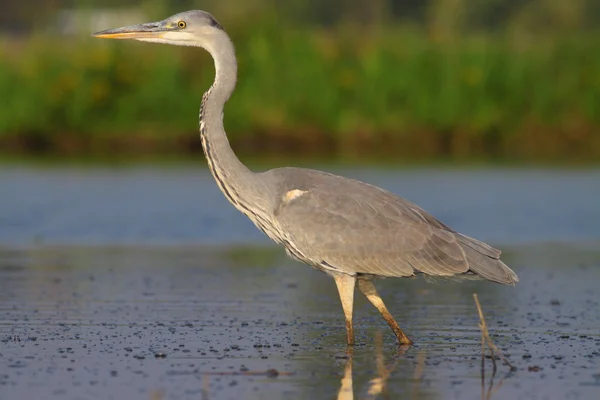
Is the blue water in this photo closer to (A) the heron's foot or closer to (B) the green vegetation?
(B) the green vegetation

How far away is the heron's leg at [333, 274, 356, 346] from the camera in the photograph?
31.5ft

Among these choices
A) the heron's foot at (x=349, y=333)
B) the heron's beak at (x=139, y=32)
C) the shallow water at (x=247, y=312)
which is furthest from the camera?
the heron's beak at (x=139, y=32)

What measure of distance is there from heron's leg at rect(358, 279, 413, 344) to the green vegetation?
17592 mm

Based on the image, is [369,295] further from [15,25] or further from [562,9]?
[15,25]

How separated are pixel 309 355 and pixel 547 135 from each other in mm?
20140

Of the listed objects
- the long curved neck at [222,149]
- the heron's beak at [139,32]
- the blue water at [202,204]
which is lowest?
the blue water at [202,204]

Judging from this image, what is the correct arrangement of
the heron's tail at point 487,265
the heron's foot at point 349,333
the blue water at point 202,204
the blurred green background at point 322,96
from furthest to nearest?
the blurred green background at point 322,96 < the blue water at point 202,204 < the heron's tail at point 487,265 < the heron's foot at point 349,333

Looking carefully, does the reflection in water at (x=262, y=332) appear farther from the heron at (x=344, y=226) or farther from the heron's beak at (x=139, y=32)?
the heron's beak at (x=139, y=32)

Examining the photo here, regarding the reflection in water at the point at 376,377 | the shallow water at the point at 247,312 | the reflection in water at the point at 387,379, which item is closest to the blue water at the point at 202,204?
the shallow water at the point at 247,312

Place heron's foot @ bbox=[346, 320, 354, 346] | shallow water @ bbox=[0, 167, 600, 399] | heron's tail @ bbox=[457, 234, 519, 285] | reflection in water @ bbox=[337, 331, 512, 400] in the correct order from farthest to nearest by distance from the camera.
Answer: heron's tail @ bbox=[457, 234, 519, 285]
heron's foot @ bbox=[346, 320, 354, 346]
shallow water @ bbox=[0, 167, 600, 399]
reflection in water @ bbox=[337, 331, 512, 400]

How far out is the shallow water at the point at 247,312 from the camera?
8.30 metres

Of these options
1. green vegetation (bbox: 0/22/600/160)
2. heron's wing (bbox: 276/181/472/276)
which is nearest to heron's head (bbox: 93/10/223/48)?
heron's wing (bbox: 276/181/472/276)

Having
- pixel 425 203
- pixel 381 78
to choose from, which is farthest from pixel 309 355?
pixel 381 78

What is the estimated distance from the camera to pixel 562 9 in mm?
43719
